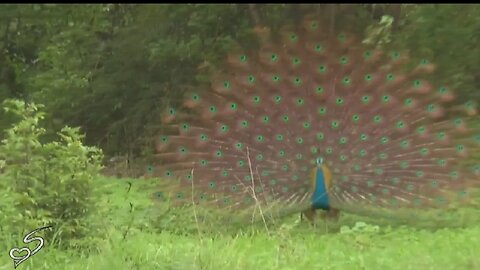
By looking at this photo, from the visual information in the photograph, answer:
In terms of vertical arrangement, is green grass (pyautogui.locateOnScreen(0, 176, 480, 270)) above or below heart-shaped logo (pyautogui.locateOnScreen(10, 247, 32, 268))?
below

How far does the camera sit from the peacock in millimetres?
7340

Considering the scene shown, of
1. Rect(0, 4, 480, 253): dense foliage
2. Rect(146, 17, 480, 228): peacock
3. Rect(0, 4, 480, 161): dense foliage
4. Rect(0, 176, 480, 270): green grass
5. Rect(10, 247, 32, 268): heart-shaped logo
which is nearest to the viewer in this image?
Rect(10, 247, 32, 268): heart-shaped logo

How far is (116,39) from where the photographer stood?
1356 cm

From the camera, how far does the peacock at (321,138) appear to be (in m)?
7.34

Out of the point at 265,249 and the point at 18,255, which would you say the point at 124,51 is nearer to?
the point at 265,249

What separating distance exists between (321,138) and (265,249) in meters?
2.57

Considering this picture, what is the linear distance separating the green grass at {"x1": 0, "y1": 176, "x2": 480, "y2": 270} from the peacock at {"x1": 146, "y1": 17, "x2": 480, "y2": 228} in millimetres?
577

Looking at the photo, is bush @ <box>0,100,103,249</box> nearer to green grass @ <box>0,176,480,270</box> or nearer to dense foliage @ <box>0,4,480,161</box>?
green grass @ <box>0,176,480,270</box>

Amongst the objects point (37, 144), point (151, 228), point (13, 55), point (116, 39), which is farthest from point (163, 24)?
point (37, 144)

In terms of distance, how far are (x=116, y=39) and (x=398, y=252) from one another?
9.11 metres

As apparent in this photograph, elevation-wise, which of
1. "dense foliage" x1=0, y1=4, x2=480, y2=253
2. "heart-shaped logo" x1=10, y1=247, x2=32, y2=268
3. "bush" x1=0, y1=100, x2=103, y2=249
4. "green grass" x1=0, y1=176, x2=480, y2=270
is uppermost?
"dense foliage" x1=0, y1=4, x2=480, y2=253

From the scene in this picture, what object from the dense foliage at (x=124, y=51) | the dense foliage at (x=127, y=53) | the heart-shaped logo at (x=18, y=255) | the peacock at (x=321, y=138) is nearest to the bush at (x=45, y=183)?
the heart-shaped logo at (x=18, y=255)

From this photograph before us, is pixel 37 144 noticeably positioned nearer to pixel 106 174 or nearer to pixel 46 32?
pixel 106 174

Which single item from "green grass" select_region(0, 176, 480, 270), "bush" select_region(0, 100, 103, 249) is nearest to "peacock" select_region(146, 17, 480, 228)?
"green grass" select_region(0, 176, 480, 270)
